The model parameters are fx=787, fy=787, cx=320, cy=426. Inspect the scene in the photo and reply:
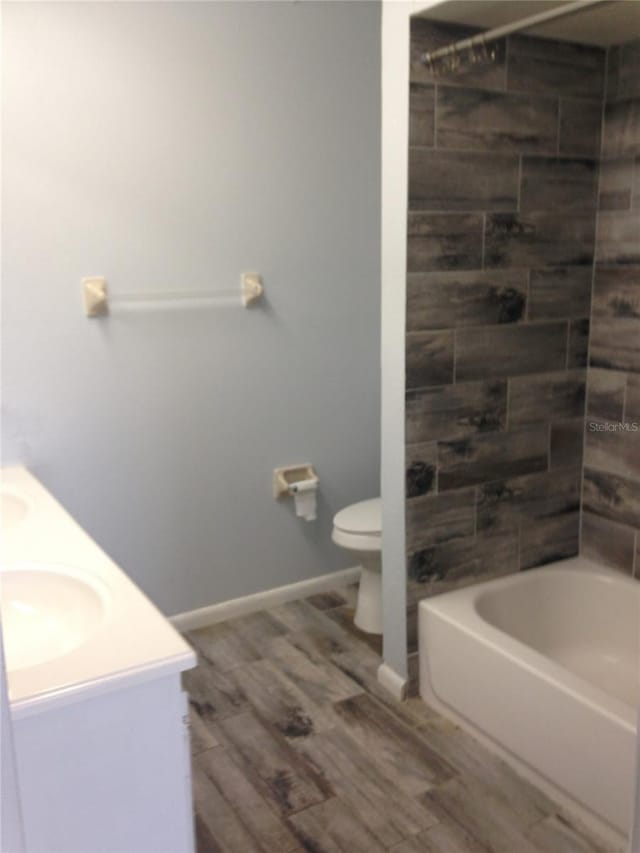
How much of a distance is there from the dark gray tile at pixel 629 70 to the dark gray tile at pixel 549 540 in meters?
1.43

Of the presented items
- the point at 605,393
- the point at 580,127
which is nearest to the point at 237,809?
the point at 605,393

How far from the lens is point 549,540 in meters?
2.84

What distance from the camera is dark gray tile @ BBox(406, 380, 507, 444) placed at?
246 centimetres

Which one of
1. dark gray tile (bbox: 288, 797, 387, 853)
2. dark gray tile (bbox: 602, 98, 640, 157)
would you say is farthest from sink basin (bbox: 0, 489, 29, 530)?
dark gray tile (bbox: 602, 98, 640, 157)

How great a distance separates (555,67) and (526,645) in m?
1.84

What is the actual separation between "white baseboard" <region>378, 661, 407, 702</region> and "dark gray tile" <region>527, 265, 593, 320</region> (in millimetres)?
1281

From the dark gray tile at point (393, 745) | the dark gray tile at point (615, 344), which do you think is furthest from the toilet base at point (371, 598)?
the dark gray tile at point (615, 344)

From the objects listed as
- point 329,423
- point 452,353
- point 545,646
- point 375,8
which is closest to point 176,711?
point 452,353

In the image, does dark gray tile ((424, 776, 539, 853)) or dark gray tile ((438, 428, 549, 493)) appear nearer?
dark gray tile ((424, 776, 539, 853))

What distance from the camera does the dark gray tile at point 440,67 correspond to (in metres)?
2.22

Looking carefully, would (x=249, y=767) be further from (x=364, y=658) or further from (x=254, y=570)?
(x=254, y=570)

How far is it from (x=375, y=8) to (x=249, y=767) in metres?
2.79

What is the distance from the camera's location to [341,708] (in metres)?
2.60

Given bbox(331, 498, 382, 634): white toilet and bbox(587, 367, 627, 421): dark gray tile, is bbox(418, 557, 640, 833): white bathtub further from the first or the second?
bbox(587, 367, 627, 421): dark gray tile
